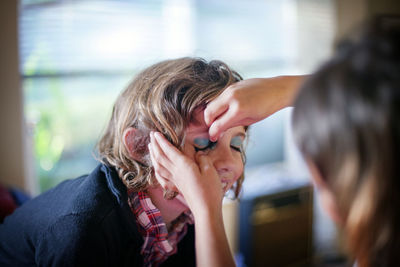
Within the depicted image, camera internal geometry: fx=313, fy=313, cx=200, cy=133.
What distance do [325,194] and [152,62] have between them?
2.92ft

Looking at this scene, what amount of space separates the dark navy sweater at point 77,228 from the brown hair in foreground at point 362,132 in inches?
21.0

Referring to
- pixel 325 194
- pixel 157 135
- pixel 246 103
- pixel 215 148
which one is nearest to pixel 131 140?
pixel 157 135

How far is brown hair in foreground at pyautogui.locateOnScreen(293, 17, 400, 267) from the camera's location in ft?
1.35

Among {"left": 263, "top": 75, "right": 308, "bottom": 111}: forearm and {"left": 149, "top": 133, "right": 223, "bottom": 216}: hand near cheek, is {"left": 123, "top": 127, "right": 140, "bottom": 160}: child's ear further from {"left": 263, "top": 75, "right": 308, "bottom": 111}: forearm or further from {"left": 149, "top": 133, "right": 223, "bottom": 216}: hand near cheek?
{"left": 263, "top": 75, "right": 308, "bottom": 111}: forearm

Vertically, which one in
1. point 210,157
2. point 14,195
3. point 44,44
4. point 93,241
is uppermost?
point 44,44

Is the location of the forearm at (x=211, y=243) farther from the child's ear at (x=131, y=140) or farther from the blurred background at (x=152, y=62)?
the blurred background at (x=152, y=62)

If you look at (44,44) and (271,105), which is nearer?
(271,105)

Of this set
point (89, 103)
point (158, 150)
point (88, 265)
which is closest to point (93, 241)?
point (88, 265)

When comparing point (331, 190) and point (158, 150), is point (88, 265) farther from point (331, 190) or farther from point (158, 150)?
point (331, 190)

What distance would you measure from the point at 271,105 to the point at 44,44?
1448 millimetres

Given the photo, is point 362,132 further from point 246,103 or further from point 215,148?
point 215,148

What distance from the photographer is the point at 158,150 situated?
0.78 meters

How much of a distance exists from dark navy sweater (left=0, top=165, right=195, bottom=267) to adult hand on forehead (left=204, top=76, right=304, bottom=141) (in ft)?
1.05

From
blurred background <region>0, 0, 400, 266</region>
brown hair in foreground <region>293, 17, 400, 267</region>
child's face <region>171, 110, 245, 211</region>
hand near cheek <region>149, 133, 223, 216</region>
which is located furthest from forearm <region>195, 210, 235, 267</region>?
blurred background <region>0, 0, 400, 266</region>
